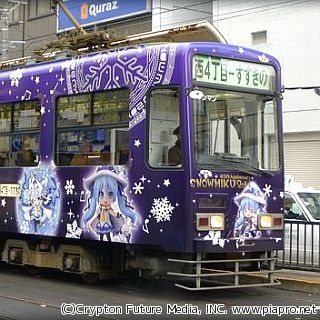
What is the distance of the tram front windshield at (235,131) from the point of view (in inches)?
356

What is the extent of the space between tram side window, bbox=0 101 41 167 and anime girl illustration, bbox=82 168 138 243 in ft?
4.74

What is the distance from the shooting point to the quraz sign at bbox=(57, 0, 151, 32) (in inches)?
966

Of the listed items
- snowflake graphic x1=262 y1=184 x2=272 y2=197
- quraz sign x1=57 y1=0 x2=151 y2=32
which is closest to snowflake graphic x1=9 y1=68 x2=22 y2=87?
snowflake graphic x1=262 y1=184 x2=272 y2=197

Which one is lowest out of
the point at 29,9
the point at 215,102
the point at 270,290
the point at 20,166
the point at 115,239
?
the point at 270,290

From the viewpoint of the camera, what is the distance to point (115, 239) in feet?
31.2

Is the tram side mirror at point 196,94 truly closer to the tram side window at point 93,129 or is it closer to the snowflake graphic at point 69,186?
the tram side window at point 93,129

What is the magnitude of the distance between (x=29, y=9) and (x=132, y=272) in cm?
2069

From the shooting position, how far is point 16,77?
37.7ft

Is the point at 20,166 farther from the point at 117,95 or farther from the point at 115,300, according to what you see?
the point at 115,300

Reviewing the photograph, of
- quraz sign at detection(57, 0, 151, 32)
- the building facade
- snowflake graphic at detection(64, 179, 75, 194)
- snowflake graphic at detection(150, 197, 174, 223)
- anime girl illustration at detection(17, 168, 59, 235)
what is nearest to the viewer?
snowflake graphic at detection(150, 197, 174, 223)

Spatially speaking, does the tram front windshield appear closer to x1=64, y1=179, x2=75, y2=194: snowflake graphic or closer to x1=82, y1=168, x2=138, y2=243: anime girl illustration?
x1=82, y1=168, x2=138, y2=243: anime girl illustration

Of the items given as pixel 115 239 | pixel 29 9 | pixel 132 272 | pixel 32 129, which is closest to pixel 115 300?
pixel 115 239

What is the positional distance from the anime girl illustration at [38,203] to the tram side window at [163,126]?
2.04 m

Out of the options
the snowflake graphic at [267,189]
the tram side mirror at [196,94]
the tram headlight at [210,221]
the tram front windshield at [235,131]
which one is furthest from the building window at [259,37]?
the tram headlight at [210,221]
